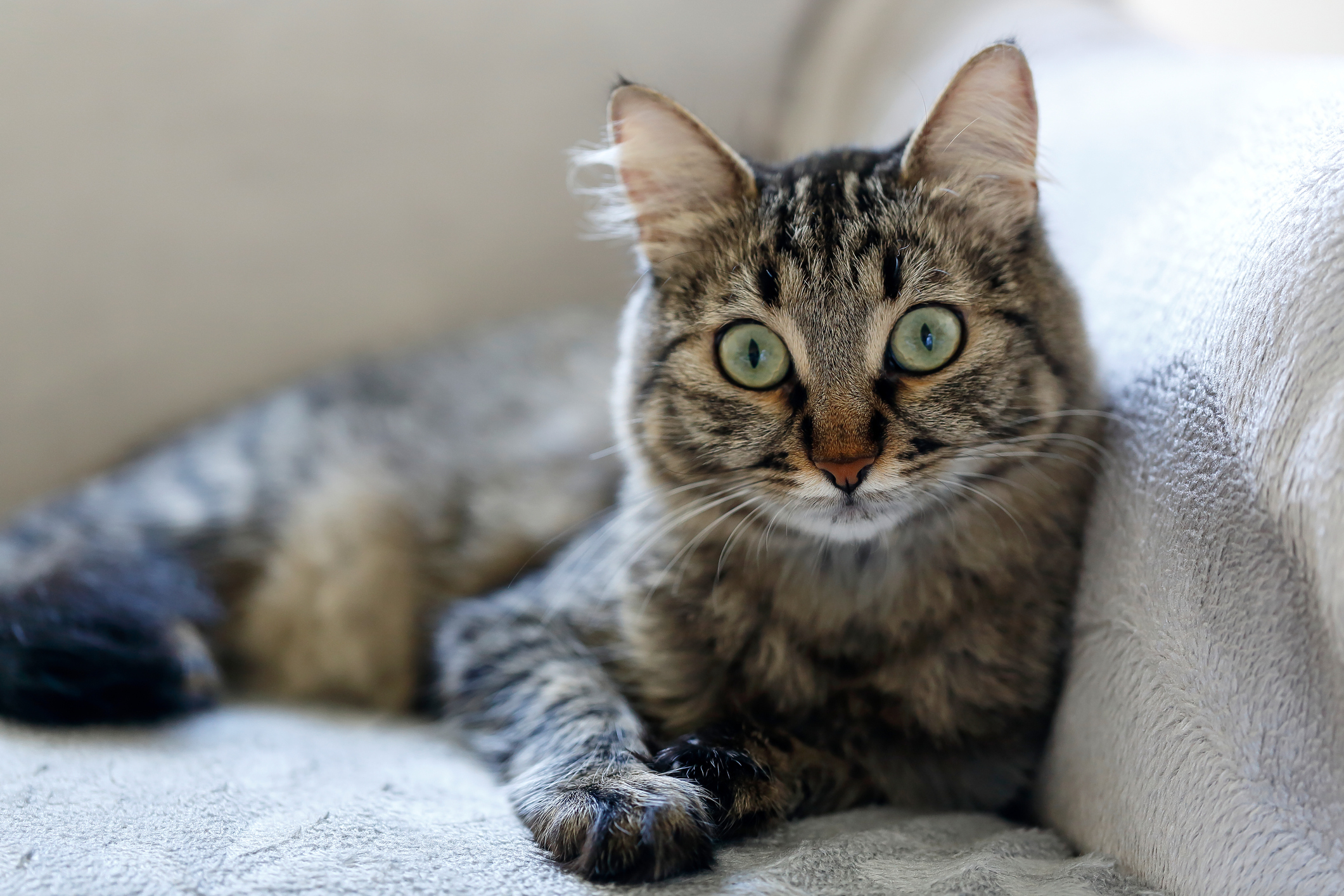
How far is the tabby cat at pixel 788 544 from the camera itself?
939 millimetres

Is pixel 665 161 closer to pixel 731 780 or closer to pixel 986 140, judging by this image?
pixel 986 140

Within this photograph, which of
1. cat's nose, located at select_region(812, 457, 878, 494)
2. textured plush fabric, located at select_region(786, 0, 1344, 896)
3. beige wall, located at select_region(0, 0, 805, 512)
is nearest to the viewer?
textured plush fabric, located at select_region(786, 0, 1344, 896)

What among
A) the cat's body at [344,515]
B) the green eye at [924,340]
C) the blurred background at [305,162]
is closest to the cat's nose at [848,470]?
the green eye at [924,340]

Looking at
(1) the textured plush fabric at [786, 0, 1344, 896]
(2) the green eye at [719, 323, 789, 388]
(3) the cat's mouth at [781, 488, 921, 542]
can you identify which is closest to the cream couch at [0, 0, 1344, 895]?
(1) the textured plush fabric at [786, 0, 1344, 896]

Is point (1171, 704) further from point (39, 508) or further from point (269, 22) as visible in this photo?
point (269, 22)

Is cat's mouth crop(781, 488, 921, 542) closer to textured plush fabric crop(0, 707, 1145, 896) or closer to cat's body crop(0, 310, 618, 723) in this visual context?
textured plush fabric crop(0, 707, 1145, 896)

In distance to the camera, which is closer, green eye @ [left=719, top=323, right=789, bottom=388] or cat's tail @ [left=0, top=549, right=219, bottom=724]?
green eye @ [left=719, top=323, right=789, bottom=388]

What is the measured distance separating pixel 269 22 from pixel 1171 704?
1.68 metres

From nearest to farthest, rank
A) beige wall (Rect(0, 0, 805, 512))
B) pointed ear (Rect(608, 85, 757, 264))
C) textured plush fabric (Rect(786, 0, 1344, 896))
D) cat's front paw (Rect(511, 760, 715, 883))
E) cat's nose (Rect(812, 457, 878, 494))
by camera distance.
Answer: textured plush fabric (Rect(786, 0, 1344, 896))
cat's front paw (Rect(511, 760, 715, 883))
cat's nose (Rect(812, 457, 878, 494))
pointed ear (Rect(608, 85, 757, 264))
beige wall (Rect(0, 0, 805, 512))

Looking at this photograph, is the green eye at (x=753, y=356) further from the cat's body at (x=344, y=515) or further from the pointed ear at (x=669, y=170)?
the cat's body at (x=344, y=515)

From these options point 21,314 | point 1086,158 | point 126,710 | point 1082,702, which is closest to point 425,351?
point 21,314

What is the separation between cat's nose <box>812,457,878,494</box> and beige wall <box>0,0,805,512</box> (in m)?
1.09

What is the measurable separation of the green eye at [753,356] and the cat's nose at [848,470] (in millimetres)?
117

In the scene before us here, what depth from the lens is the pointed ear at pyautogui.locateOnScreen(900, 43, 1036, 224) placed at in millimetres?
973
